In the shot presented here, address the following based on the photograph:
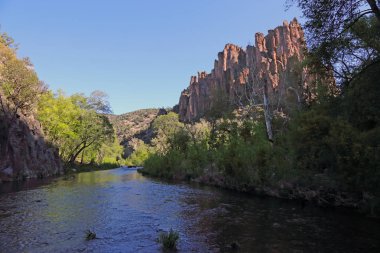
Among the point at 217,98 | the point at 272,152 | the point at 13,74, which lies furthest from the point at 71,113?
the point at 272,152

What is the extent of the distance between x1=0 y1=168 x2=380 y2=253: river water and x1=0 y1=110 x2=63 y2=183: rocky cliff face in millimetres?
22097

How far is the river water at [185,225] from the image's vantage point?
1460 cm

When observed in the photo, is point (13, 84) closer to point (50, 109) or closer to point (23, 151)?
point (23, 151)

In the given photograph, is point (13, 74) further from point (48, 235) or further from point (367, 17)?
point (367, 17)

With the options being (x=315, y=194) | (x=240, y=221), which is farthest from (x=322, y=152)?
(x=240, y=221)

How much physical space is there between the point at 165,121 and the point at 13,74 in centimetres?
8755

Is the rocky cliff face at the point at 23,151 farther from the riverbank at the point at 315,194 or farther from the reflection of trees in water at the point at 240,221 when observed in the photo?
the reflection of trees in water at the point at 240,221

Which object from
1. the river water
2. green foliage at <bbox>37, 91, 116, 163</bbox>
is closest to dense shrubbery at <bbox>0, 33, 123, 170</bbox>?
green foliage at <bbox>37, 91, 116, 163</bbox>

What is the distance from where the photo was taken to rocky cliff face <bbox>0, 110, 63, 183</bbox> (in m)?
47.1

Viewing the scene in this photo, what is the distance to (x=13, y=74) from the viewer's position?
1897 inches

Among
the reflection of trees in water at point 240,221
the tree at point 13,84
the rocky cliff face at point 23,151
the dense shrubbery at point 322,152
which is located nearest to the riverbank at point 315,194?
the dense shrubbery at point 322,152

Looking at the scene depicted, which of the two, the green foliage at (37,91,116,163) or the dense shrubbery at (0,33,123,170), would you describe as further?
the green foliage at (37,91,116,163)

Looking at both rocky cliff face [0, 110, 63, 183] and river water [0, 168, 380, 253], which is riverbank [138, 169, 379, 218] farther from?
rocky cliff face [0, 110, 63, 183]

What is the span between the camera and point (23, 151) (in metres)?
52.4
